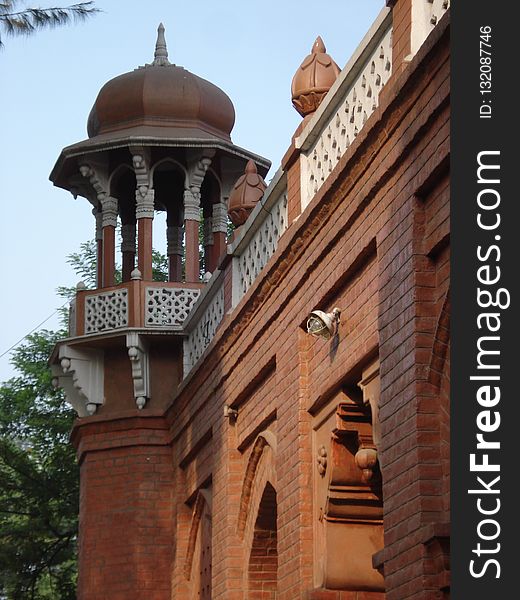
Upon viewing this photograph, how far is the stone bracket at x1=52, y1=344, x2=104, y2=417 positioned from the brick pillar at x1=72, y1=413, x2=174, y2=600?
35cm

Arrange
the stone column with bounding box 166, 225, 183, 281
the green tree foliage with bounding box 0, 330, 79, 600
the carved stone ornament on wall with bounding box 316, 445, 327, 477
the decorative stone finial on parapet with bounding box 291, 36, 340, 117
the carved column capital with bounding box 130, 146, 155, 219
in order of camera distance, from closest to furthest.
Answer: the carved stone ornament on wall with bounding box 316, 445, 327, 477
the decorative stone finial on parapet with bounding box 291, 36, 340, 117
the carved column capital with bounding box 130, 146, 155, 219
the stone column with bounding box 166, 225, 183, 281
the green tree foliage with bounding box 0, 330, 79, 600

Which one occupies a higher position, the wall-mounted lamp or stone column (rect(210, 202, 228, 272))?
stone column (rect(210, 202, 228, 272))

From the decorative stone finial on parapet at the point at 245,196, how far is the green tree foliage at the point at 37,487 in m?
12.0

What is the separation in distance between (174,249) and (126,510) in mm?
4667

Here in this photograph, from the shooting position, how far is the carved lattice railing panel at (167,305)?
19.0 metres

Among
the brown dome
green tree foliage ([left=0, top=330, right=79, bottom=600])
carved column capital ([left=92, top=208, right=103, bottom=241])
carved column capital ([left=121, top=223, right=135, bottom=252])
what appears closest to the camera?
the brown dome

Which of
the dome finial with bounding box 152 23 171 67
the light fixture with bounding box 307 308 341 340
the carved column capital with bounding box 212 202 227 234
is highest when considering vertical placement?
the dome finial with bounding box 152 23 171 67

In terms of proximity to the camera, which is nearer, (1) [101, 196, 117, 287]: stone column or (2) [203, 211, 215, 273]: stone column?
(1) [101, 196, 117, 287]: stone column

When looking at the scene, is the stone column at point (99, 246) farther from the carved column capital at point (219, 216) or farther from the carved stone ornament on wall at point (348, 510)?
the carved stone ornament on wall at point (348, 510)

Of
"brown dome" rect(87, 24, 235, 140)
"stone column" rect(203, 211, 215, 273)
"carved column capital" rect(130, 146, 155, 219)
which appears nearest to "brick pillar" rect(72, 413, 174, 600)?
"carved column capital" rect(130, 146, 155, 219)

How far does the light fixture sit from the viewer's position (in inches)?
486

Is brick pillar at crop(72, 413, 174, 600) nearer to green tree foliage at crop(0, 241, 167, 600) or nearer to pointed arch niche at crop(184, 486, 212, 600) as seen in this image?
pointed arch niche at crop(184, 486, 212, 600)

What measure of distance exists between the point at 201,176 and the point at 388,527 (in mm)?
10101

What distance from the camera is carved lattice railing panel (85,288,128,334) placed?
62.6ft
